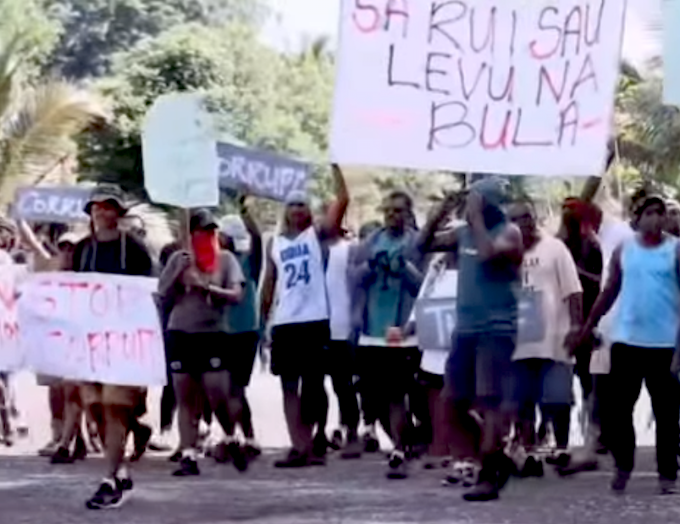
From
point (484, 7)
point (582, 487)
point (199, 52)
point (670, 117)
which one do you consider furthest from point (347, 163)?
point (199, 52)

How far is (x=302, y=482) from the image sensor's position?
11.8m

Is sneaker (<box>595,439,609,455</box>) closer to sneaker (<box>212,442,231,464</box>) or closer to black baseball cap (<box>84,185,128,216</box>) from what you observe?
sneaker (<box>212,442,231,464</box>)

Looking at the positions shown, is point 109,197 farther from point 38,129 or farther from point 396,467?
point 38,129

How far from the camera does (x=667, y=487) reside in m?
10.9

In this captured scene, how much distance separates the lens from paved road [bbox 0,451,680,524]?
10.1 meters

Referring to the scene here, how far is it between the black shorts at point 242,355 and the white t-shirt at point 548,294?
182 centimetres

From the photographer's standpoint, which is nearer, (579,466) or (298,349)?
(579,466)

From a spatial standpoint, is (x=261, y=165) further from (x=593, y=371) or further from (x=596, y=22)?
(x=596, y=22)

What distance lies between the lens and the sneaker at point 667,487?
10.8 metres

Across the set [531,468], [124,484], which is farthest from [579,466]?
[124,484]

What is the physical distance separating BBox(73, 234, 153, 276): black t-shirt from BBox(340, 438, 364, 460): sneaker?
3.11 meters

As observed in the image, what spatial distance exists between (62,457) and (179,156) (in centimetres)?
271

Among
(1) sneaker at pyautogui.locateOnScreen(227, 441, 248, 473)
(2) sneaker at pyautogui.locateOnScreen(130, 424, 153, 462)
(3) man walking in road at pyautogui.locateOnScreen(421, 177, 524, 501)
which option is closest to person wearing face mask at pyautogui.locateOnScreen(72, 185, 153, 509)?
(3) man walking in road at pyautogui.locateOnScreen(421, 177, 524, 501)

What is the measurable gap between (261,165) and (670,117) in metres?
7.98
